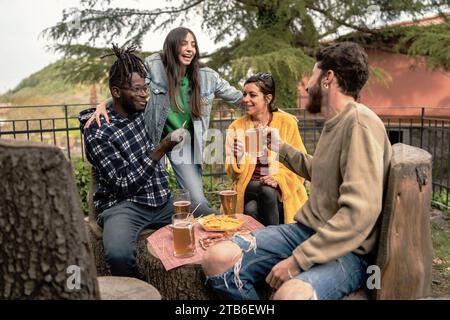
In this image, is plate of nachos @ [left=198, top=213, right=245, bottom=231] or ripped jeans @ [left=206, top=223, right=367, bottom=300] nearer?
ripped jeans @ [left=206, top=223, right=367, bottom=300]

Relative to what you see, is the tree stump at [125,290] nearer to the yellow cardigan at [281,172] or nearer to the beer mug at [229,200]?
the beer mug at [229,200]

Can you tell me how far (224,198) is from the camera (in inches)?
125

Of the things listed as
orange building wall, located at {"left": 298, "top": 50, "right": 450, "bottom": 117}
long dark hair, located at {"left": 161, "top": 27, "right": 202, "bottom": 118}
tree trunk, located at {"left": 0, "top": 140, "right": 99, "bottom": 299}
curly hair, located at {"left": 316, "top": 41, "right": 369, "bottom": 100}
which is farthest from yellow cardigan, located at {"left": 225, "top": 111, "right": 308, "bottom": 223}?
orange building wall, located at {"left": 298, "top": 50, "right": 450, "bottom": 117}

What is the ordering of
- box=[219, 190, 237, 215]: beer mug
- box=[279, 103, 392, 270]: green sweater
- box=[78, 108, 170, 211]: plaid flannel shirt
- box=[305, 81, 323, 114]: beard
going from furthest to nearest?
box=[219, 190, 237, 215]: beer mug < box=[78, 108, 170, 211]: plaid flannel shirt < box=[305, 81, 323, 114]: beard < box=[279, 103, 392, 270]: green sweater

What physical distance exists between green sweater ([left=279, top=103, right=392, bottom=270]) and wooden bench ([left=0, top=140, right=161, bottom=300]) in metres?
1.02

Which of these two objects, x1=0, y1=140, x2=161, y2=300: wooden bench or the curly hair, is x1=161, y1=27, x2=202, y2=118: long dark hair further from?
x1=0, y1=140, x2=161, y2=300: wooden bench

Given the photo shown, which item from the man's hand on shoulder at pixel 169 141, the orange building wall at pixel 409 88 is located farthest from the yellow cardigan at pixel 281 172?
the orange building wall at pixel 409 88

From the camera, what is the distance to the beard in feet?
7.92

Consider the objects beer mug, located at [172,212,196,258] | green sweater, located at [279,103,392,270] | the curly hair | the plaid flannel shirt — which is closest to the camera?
green sweater, located at [279,103,392,270]

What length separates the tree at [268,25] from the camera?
380 inches

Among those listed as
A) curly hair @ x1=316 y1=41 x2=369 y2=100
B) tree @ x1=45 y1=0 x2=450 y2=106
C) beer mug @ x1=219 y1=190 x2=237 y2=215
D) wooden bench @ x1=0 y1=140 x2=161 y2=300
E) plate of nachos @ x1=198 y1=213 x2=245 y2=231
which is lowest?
plate of nachos @ x1=198 y1=213 x2=245 y2=231

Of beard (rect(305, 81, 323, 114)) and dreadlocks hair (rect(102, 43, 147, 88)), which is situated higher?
dreadlocks hair (rect(102, 43, 147, 88))

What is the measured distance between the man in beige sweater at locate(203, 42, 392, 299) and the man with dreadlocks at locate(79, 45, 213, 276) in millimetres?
822

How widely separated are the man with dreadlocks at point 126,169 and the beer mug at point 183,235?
1.51 feet
